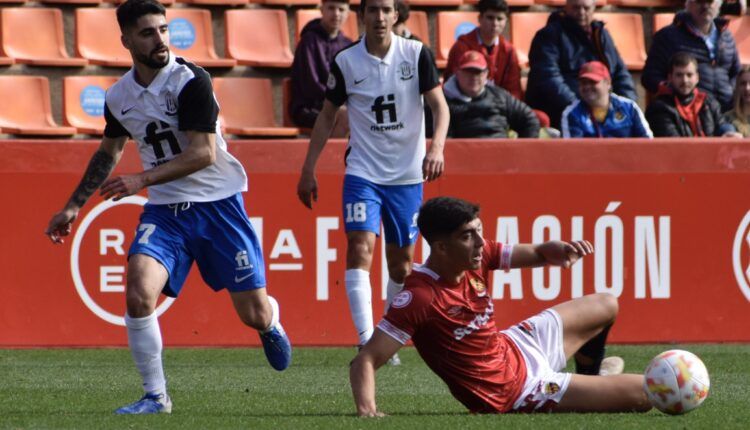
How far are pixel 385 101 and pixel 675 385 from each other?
122 inches

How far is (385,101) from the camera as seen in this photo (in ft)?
27.9

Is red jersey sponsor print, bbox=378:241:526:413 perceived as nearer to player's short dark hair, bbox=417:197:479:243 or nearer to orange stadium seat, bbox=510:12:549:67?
player's short dark hair, bbox=417:197:479:243

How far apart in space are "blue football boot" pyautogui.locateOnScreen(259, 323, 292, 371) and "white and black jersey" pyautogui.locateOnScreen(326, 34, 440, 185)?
56.5 inches

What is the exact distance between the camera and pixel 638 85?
14.1 m

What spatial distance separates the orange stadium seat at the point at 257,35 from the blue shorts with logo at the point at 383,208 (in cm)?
503

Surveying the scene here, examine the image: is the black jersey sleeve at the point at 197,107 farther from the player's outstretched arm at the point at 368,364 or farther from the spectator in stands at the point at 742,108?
the spectator in stands at the point at 742,108

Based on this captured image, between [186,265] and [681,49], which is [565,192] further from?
[186,265]

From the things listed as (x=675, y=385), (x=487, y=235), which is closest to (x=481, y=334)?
(x=675, y=385)

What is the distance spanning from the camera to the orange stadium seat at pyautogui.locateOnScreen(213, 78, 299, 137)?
1294cm

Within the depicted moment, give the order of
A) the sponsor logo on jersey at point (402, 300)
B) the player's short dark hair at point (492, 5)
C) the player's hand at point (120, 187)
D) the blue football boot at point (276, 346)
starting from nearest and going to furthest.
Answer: the sponsor logo on jersey at point (402, 300), the player's hand at point (120, 187), the blue football boot at point (276, 346), the player's short dark hair at point (492, 5)

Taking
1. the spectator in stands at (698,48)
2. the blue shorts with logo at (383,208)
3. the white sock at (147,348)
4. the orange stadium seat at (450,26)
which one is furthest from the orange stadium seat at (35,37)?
the white sock at (147,348)

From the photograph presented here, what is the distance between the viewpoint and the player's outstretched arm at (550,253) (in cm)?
595

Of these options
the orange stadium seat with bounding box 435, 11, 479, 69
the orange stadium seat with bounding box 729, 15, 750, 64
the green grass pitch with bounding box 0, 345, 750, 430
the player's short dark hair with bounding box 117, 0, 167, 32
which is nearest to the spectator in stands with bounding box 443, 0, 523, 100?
the orange stadium seat with bounding box 435, 11, 479, 69

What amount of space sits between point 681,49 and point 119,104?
22.9ft
